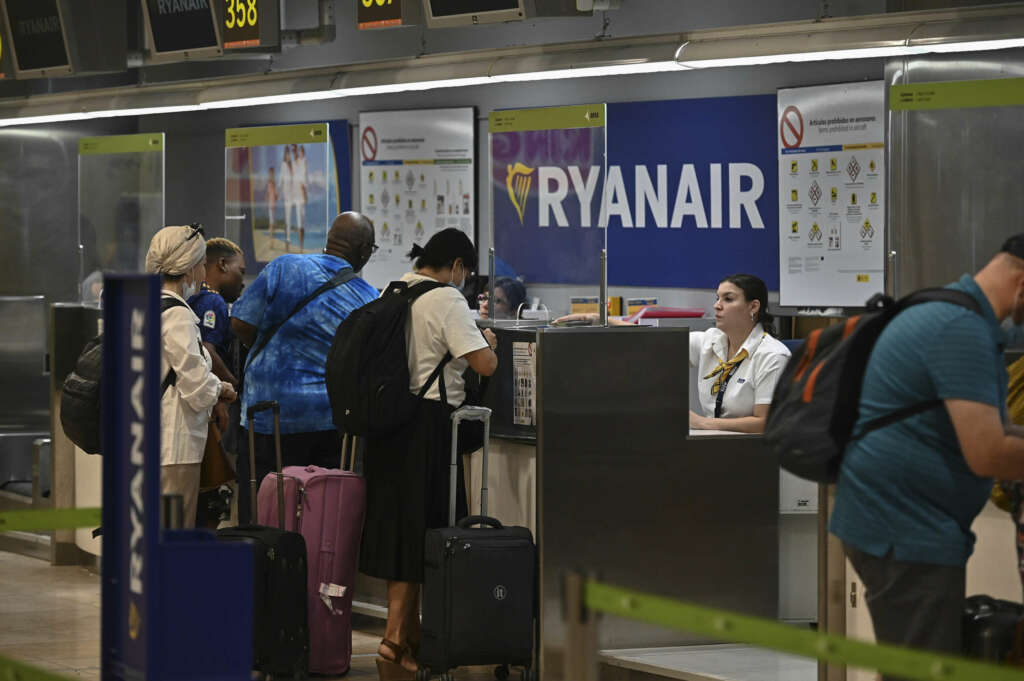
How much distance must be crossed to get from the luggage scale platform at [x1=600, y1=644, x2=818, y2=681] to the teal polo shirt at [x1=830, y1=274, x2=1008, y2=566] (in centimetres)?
197

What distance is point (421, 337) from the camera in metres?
5.84

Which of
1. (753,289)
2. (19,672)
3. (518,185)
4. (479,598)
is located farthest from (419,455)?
(19,672)

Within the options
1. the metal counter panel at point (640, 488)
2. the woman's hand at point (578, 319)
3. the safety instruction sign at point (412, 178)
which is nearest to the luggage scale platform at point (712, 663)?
the metal counter panel at point (640, 488)

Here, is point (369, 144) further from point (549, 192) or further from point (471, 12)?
A: point (549, 192)

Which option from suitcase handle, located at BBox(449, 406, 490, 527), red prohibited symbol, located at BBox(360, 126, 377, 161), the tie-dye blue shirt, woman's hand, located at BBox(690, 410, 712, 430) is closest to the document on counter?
suitcase handle, located at BBox(449, 406, 490, 527)

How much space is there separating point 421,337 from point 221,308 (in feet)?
4.98

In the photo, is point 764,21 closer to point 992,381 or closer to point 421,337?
point 421,337

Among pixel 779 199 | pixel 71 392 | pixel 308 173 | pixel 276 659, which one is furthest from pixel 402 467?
pixel 308 173

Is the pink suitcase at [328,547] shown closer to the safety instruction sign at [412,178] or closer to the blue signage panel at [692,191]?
the blue signage panel at [692,191]

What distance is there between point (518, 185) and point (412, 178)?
393cm

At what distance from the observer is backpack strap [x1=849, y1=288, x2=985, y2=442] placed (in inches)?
137

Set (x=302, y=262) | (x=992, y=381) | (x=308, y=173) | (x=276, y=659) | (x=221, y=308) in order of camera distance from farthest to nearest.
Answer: (x=308, y=173)
(x=221, y=308)
(x=302, y=262)
(x=276, y=659)
(x=992, y=381)

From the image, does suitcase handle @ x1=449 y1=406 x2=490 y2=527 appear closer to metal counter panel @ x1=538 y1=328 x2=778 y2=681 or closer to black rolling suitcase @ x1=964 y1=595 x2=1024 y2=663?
metal counter panel @ x1=538 y1=328 x2=778 y2=681

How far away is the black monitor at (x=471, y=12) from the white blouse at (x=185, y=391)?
204cm
